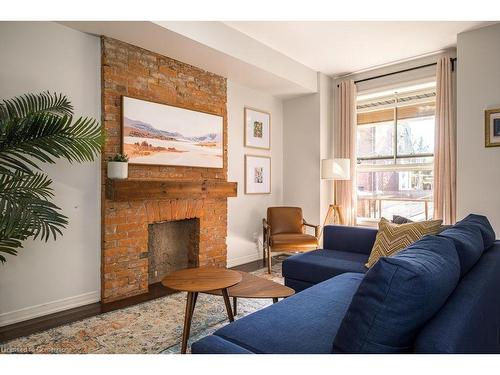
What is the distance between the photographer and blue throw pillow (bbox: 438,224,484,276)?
1457 millimetres

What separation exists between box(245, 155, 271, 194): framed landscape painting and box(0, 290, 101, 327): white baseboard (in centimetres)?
247

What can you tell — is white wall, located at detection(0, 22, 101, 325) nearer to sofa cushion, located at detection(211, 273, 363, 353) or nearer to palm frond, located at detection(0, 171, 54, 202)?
palm frond, located at detection(0, 171, 54, 202)

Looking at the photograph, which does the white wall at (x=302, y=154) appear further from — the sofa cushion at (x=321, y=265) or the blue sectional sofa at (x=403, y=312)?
the blue sectional sofa at (x=403, y=312)

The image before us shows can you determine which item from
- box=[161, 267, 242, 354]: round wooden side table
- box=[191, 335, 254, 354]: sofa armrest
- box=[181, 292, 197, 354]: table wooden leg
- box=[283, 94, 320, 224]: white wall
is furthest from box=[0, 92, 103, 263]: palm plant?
box=[283, 94, 320, 224]: white wall

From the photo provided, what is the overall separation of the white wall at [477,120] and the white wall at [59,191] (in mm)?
3916

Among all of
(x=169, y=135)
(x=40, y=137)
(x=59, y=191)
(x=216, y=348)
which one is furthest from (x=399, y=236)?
(x=59, y=191)

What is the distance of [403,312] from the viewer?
977 millimetres

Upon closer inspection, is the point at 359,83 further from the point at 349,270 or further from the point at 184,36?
the point at 349,270

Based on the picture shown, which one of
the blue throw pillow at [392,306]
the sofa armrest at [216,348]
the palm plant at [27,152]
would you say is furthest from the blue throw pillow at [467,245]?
the palm plant at [27,152]

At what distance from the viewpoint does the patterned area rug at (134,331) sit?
2.18 meters
